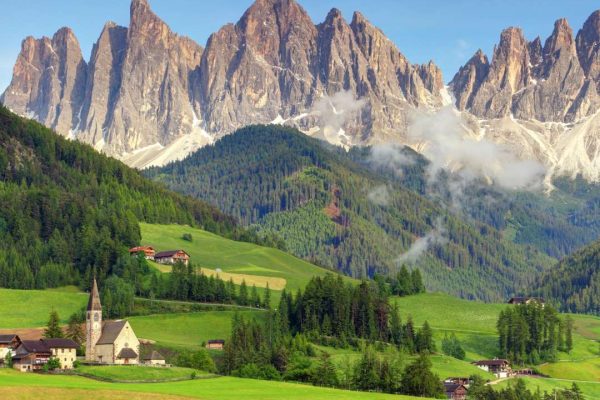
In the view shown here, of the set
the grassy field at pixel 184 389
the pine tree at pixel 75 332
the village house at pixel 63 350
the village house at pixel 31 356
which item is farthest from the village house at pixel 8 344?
the grassy field at pixel 184 389

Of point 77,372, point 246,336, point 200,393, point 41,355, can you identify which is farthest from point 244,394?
point 246,336

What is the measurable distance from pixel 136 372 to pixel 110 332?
19.7 m

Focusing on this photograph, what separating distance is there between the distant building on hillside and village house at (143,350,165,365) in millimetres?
11124

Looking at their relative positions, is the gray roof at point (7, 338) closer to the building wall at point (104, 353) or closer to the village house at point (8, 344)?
the village house at point (8, 344)

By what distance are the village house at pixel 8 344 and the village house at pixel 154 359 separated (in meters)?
19.1

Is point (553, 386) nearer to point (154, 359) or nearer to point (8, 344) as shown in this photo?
point (154, 359)

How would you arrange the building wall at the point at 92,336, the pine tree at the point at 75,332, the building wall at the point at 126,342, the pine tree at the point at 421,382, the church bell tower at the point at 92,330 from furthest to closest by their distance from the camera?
the pine tree at the point at 75,332
the church bell tower at the point at 92,330
the building wall at the point at 92,336
the building wall at the point at 126,342
the pine tree at the point at 421,382

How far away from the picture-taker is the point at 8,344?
6683 inches

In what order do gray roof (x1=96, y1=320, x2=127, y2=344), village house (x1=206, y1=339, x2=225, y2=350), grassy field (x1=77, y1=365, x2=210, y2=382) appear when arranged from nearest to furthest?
1. grassy field (x1=77, y1=365, x2=210, y2=382)
2. gray roof (x1=96, y1=320, x2=127, y2=344)
3. village house (x1=206, y1=339, x2=225, y2=350)

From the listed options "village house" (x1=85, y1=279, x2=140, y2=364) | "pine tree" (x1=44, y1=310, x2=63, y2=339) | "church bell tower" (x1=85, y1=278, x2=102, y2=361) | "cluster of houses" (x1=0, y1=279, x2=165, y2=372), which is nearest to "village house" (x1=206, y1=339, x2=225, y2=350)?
"cluster of houses" (x1=0, y1=279, x2=165, y2=372)

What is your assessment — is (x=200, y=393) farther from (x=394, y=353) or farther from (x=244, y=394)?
(x=394, y=353)

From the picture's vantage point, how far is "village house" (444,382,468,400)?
558 ft

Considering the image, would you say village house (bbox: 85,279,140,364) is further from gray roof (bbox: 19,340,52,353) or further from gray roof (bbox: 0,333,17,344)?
gray roof (bbox: 0,333,17,344)

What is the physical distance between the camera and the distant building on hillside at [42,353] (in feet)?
520
